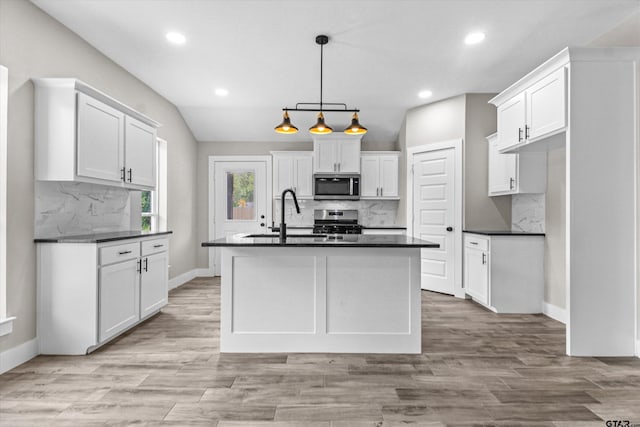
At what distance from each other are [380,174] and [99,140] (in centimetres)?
422

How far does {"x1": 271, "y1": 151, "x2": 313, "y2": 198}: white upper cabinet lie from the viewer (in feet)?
20.4

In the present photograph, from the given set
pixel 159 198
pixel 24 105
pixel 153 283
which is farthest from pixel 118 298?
pixel 159 198

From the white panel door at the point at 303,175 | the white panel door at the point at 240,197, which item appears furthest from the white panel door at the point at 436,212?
the white panel door at the point at 240,197

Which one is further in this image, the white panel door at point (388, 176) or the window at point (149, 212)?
the white panel door at point (388, 176)

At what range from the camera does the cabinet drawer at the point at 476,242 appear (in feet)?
13.8

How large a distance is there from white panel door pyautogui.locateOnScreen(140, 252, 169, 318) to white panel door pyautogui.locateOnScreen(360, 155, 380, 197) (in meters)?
3.44

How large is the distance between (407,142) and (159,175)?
379 centimetres

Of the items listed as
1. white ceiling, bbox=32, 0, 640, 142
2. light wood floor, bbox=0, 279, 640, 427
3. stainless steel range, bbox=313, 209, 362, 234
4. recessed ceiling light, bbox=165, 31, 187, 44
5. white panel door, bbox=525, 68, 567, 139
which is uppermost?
white ceiling, bbox=32, 0, 640, 142

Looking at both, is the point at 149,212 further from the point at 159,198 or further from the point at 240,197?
the point at 240,197

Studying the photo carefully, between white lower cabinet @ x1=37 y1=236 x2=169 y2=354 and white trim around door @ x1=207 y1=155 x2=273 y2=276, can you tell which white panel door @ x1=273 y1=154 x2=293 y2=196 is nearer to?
white trim around door @ x1=207 y1=155 x2=273 y2=276

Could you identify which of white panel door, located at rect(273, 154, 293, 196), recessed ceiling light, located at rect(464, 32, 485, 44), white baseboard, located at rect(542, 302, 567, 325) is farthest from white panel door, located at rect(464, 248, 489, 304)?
white panel door, located at rect(273, 154, 293, 196)

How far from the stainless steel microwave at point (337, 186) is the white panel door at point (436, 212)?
104cm

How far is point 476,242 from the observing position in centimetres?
445

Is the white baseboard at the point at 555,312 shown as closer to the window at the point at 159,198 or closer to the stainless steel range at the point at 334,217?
the stainless steel range at the point at 334,217
